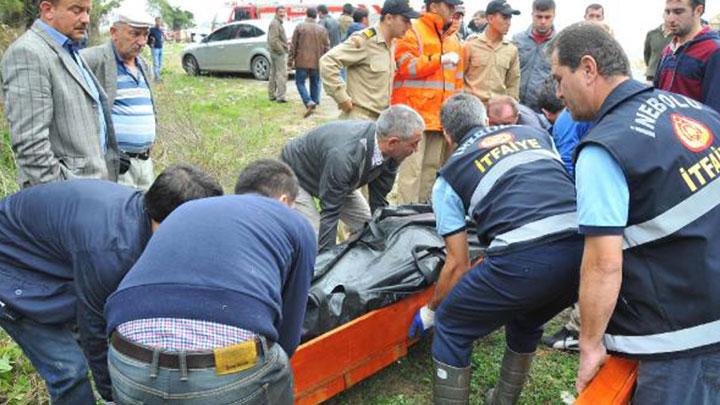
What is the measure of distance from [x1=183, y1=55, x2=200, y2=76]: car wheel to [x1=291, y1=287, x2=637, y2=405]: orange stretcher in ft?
44.9

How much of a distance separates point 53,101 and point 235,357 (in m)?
1.76

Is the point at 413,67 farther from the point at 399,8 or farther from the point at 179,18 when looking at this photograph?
the point at 179,18

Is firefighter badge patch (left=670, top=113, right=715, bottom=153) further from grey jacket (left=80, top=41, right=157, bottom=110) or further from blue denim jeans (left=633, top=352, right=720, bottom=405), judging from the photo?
grey jacket (left=80, top=41, right=157, bottom=110)

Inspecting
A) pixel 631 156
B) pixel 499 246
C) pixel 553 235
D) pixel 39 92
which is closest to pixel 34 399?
pixel 39 92

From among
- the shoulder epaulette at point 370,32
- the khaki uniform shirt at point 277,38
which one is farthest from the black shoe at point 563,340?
the khaki uniform shirt at point 277,38

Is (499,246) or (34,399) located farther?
(34,399)

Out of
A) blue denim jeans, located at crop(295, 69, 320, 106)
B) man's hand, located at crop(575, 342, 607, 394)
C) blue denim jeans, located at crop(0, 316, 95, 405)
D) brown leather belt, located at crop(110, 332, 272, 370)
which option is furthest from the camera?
blue denim jeans, located at crop(295, 69, 320, 106)

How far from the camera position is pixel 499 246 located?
234 cm

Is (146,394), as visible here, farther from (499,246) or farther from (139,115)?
(139,115)

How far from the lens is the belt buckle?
5.25ft

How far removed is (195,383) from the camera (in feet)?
5.25

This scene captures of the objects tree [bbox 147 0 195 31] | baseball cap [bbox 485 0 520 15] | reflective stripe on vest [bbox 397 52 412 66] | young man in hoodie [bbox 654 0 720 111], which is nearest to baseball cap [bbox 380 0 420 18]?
reflective stripe on vest [bbox 397 52 412 66]

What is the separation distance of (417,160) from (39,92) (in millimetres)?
2864

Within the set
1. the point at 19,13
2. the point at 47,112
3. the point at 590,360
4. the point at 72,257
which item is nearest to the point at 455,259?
the point at 590,360
